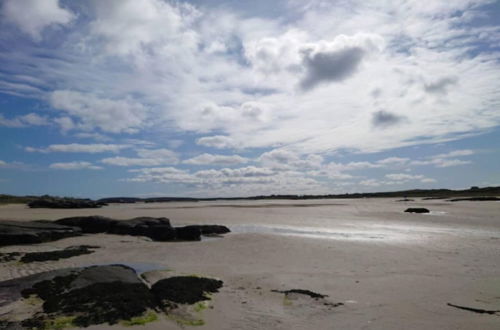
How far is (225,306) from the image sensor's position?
26.5 feet

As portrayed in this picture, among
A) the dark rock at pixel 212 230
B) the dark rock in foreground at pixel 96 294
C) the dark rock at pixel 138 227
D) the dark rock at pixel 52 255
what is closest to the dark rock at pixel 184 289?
the dark rock in foreground at pixel 96 294

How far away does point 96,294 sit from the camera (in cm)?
820

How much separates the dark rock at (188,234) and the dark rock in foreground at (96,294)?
32.4ft

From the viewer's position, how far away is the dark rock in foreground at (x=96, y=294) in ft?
23.2

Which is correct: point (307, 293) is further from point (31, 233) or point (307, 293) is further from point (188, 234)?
point (31, 233)

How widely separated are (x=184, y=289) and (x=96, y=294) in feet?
6.42

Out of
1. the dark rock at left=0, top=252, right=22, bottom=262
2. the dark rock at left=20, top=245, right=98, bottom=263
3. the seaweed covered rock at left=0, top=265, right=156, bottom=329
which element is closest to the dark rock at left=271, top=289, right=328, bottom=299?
the seaweed covered rock at left=0, top=265, right=156, bottom=329

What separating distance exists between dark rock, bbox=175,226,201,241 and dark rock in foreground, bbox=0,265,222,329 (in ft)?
32.4

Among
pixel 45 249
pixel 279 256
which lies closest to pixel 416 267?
pixel 279 256

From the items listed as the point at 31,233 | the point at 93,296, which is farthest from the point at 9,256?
the point at 93,296

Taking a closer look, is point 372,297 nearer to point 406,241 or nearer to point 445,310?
point 445,310

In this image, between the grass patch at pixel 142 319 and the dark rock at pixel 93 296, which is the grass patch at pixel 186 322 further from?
the dark rock at pixel 93 296

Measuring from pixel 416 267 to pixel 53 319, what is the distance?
33.4ft

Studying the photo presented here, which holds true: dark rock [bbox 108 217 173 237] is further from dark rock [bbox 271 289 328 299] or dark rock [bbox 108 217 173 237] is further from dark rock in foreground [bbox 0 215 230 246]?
dark rock [bbox 271 289 328 299]
